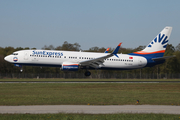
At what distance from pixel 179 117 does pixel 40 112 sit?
7.33 meters

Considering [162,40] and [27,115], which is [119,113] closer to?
[27,115]

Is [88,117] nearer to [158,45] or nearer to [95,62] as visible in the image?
[95,62]

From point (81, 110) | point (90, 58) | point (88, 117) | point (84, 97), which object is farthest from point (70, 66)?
point (88, 117)

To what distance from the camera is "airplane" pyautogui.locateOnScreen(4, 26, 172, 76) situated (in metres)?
43.3

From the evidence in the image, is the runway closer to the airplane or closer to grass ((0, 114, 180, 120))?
grass ((0, 114, 180, 120))

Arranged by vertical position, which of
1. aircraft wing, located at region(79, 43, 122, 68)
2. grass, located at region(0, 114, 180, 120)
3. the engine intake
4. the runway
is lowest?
the runway

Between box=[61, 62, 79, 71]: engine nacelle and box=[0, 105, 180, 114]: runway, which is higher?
box=[61, 62, 79, 71]: engine nacelle

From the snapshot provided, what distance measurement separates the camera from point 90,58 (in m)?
45.7

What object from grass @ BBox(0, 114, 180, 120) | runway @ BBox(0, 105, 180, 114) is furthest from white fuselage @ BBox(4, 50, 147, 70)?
grass @ BBox(0, 114, 180, 120)

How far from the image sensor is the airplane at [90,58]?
43344 mm

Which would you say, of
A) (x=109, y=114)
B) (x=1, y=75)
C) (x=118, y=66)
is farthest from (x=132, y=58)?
(x=109, y=114)

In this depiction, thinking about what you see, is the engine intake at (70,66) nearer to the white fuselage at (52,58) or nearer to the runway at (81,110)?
the white fuselage at (52,58)

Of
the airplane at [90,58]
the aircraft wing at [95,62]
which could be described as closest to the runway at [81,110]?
the airplane at [90,58]

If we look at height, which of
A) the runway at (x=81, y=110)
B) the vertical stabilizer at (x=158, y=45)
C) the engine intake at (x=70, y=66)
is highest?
the vertical stabilizer at (x=158, y=45)
